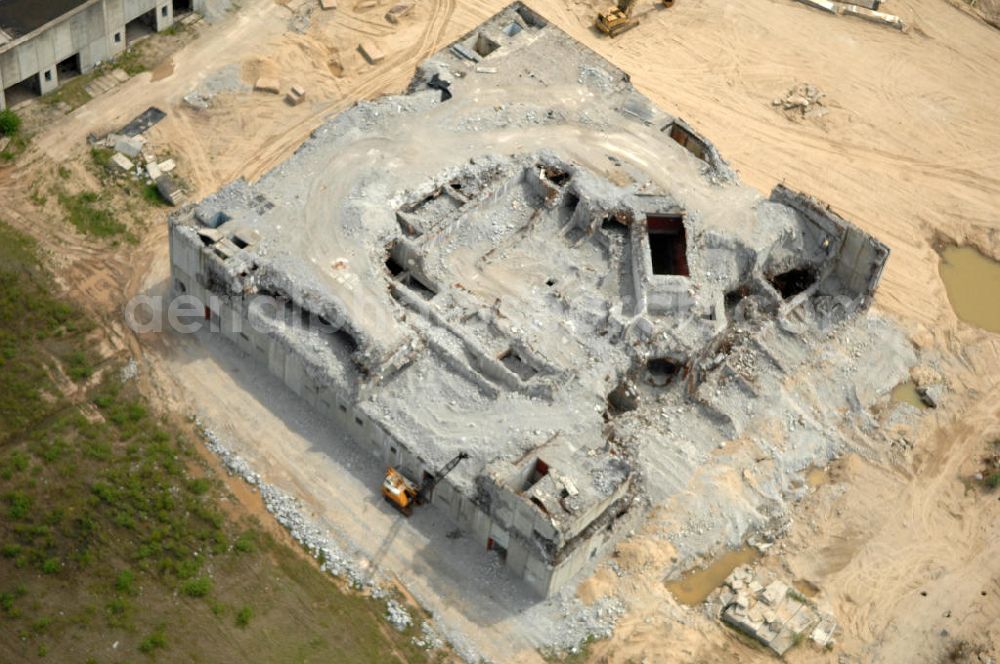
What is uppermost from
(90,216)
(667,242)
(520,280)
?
(667,242)

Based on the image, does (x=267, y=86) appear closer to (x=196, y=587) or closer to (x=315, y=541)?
(x=315, y=541)

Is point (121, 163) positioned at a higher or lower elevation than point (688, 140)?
lower

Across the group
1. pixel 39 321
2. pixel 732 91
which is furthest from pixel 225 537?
pixel 732 91

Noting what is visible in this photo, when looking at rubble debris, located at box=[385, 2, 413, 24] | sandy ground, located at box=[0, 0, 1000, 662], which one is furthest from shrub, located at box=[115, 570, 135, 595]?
rubble debris, located at box=[385, 2, 413, 24]

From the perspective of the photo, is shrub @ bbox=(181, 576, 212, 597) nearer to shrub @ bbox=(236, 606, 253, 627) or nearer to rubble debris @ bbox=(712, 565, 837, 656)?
shrub @ bbox=(236, 606, 253, 627)

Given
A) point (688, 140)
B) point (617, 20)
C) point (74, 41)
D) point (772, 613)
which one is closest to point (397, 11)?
point (617, 20)

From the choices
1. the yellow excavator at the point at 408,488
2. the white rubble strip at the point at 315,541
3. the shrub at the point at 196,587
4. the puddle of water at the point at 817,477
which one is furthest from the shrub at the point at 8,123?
the puddle of water at the point at 817,477

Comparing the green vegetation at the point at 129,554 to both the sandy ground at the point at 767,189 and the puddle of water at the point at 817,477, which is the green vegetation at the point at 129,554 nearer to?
the sandy ground at the point at 767,189
